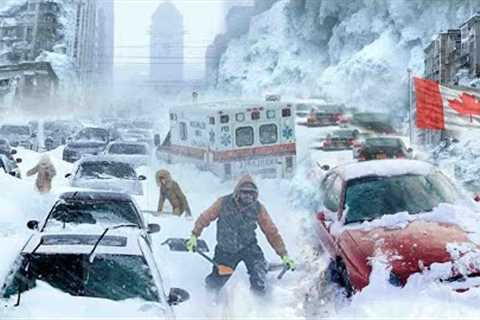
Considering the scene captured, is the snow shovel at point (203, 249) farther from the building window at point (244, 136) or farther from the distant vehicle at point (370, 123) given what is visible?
the distant vehicle at point (370, 123)

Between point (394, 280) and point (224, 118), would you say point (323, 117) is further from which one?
point (394, 280)

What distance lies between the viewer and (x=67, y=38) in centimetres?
8206

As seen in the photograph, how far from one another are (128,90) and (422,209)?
54321 mm

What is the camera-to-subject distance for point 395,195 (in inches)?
281

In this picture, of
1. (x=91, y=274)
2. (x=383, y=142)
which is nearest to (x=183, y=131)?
(x=383, y=142)

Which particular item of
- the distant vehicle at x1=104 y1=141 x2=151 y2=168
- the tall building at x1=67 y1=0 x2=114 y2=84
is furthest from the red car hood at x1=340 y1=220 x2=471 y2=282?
the tall building at x1=67 y1=0 x2=114 y2=84

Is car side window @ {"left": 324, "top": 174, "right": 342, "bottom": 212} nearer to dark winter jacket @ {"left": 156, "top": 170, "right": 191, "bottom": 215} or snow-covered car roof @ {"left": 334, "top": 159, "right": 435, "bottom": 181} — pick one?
snow-covered car roof @ {"left": 334, "top": 159, "right": 435, "bottom": 181}

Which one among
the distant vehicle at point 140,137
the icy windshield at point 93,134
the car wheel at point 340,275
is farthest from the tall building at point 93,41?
the car wheel at point 340,275

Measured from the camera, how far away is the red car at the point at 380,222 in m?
5.57

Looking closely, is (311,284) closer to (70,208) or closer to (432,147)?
(70,208)

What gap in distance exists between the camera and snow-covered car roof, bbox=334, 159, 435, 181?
7.45m

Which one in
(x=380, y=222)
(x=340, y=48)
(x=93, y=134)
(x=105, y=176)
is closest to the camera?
(x=380, y=222)

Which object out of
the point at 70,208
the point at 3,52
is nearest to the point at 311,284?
the point at 70,208

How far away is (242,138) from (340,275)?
9.83 metres
